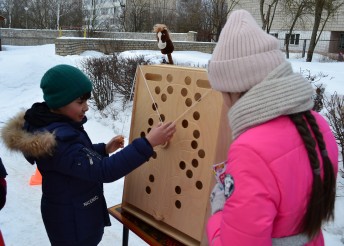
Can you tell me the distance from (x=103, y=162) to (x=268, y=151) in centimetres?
92

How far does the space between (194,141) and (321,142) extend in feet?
2.48

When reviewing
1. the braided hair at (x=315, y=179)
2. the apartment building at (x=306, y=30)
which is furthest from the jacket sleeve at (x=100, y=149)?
the apartment building at (x=306, y=30)

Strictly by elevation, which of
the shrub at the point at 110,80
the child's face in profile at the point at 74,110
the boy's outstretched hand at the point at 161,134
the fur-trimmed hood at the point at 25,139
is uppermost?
the child's face in profile at the point at 74,110

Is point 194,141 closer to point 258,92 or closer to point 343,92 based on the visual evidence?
point 258,92

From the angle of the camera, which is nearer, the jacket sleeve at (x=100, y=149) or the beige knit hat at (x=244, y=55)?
the beige knit hat at (x=244, y=55)

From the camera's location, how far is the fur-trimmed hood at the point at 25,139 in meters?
1.58

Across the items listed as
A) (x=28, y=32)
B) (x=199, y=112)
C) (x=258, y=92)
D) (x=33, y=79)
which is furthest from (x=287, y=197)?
(x=28, y=32)

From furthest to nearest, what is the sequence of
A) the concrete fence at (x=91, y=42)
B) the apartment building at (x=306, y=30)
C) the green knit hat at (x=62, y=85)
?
the apartment building at (x=306, y=30), the concrete fence at (x=91, y=42), the green knit hat at (x=62, y=85)

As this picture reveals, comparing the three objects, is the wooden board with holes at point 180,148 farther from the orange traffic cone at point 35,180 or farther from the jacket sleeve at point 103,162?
the orange traffic cone at point 35,180

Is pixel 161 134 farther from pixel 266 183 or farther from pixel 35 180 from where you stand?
pixel 35 180

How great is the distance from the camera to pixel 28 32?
2369 cm

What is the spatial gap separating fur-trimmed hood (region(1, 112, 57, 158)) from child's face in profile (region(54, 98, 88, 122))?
170 mm

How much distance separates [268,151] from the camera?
97 centimetres

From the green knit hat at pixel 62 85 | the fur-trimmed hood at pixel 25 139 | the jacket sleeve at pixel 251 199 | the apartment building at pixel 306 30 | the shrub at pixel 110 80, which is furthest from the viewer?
the apartment building at pixel 306 30
